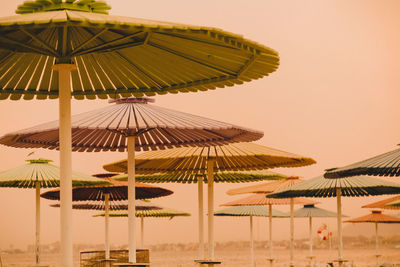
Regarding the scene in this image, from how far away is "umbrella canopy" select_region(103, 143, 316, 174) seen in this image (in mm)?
7789

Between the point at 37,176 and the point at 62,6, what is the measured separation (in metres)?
6.35

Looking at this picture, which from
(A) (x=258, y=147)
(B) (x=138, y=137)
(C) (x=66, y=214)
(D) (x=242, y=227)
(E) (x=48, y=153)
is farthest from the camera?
(D) (x=242, y=227)

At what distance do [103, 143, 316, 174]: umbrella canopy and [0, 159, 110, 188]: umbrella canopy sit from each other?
68 cm

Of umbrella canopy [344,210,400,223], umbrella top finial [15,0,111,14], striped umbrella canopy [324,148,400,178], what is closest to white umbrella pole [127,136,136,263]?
striped umbrella canopy [324,148,400,178]

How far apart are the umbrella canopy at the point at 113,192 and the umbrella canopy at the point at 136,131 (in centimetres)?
393

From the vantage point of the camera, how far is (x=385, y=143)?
27.4 metres

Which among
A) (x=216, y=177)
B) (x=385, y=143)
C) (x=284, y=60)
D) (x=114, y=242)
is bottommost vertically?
(x=114, y=242)

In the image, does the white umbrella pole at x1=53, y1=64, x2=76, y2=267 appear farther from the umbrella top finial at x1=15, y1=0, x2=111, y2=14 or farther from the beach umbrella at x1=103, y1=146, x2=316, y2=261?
the beach umbrella at x1=103, y1=146, x2=316, y2=261

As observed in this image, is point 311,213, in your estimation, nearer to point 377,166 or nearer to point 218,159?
point 218,159

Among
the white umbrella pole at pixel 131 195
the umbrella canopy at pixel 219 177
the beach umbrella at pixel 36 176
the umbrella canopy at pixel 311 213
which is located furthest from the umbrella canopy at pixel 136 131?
the umbrella canopy at pixel 311 213

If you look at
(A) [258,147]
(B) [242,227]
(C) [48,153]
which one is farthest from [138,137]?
(B) [242,227]

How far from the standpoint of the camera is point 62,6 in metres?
3.55

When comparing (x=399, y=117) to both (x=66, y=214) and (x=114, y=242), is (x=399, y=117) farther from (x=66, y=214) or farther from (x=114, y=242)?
(x=66, y=214)

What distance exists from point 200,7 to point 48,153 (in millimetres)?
7227
